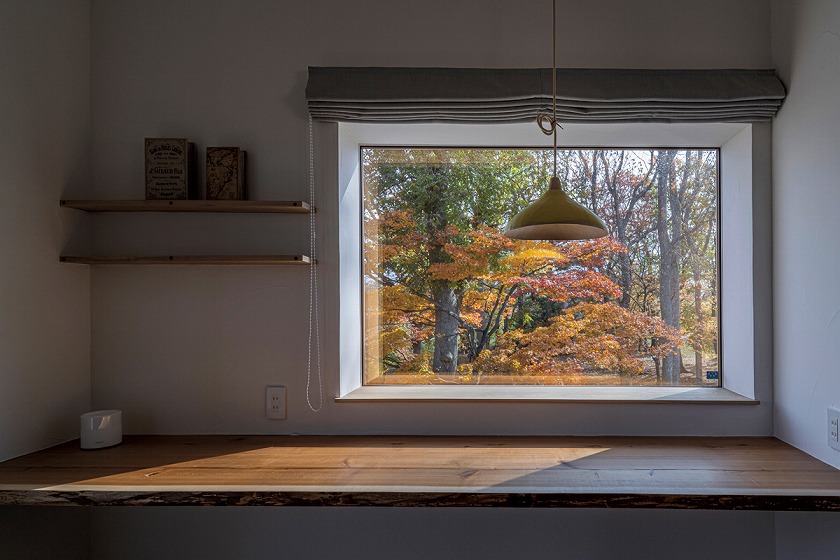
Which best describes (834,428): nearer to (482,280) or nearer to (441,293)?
(482,280)

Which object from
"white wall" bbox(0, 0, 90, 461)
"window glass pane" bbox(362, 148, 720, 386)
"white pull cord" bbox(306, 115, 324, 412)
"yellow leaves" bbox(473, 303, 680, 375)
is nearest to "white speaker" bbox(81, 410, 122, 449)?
"white wall" bbox(0, 0, 90, 461)

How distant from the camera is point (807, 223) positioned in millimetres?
1571

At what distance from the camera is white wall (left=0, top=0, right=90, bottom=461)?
152 cm

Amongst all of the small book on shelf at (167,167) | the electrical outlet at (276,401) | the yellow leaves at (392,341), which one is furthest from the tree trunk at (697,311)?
the small book on shelf at (167,167)

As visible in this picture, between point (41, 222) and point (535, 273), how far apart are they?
71.5 inches

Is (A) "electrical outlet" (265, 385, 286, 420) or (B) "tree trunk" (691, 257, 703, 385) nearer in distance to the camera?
(A) "electrical outlet" (265, 385, 286, 420)

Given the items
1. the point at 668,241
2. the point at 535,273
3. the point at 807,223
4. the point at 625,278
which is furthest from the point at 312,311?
the point at 807,223

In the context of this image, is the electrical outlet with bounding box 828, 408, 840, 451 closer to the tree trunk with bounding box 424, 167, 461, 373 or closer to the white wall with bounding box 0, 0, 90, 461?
the tree trunk with bounding box 424, 167, 461, 373

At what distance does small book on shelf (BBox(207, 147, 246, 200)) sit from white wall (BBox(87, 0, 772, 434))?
0.08 m

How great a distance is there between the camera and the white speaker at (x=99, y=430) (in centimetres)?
165

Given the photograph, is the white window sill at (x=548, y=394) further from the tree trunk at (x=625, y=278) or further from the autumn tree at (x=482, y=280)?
the tree trunk at (x=625, y=278)

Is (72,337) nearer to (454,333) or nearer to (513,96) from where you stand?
(454,333)

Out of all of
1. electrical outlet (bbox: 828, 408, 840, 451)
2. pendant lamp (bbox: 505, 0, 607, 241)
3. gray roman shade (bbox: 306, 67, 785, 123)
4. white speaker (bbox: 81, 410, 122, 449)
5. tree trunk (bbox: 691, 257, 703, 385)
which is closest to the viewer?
pendant lamp (bbox: 505, 0, 607, 241)

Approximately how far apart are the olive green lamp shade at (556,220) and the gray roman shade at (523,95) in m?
0.55
